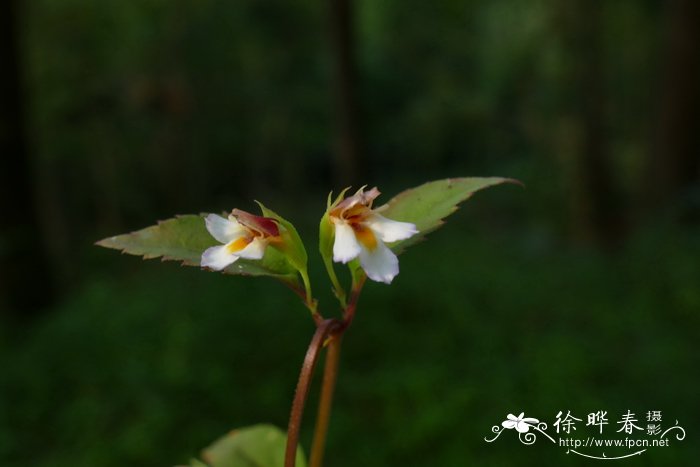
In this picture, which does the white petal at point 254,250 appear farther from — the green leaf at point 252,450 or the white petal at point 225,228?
the green leaf at point 252,450

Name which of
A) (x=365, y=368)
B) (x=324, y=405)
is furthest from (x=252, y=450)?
(x=365, y=368)

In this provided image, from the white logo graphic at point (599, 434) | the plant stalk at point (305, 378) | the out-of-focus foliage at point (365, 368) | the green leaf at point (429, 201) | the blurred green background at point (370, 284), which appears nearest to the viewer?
the plant stalk at point (305, 378)

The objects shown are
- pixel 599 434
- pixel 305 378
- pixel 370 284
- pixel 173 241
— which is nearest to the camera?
pixel 305 378

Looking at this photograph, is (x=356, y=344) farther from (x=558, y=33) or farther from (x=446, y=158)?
(x=446, y=158)

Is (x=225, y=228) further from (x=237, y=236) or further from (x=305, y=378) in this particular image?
(x=305, y=378)

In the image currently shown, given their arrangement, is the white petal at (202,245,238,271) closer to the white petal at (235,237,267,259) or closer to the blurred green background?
the white petal at (235,237,267,259)

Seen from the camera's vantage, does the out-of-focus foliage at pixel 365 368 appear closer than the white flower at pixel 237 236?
No

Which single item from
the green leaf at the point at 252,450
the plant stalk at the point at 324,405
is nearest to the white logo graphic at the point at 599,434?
the green leaf at the point at 252,450
